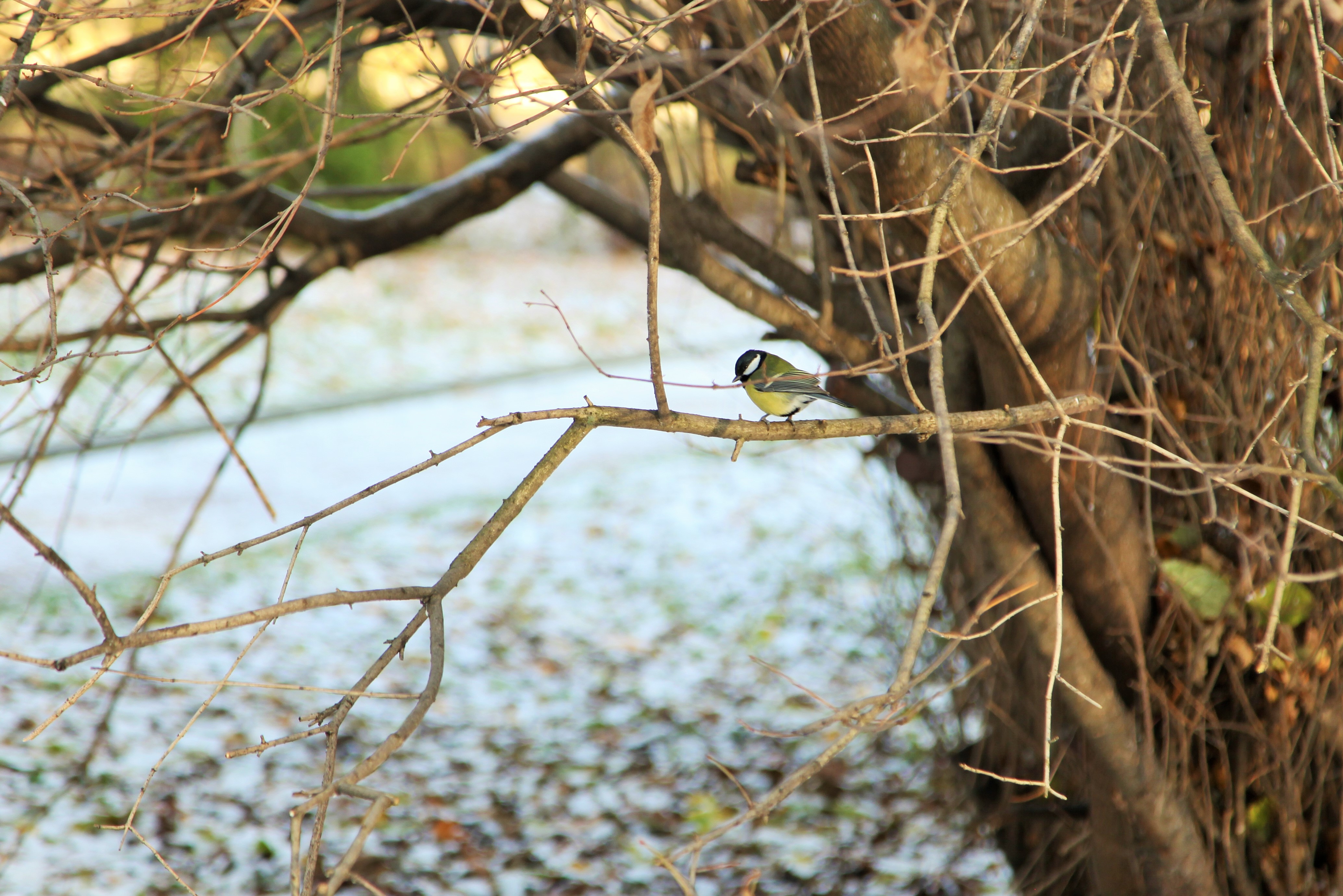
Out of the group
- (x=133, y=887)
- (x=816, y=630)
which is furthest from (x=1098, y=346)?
(x=816, y=630)

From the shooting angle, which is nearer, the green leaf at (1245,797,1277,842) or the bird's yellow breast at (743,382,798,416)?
the green leaf at (1245,797,1277,842)

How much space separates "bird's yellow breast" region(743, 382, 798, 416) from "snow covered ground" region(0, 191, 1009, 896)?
12.0 inches

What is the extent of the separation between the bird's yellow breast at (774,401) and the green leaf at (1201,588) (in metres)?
1.11

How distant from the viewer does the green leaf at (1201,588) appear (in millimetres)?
2629

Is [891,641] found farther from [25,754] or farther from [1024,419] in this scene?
[25,754]

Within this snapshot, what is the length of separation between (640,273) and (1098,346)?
55.5ft

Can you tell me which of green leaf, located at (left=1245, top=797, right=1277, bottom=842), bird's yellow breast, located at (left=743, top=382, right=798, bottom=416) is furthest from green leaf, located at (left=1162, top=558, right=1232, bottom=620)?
bird's yellow breast, located at (left=743, top=382, right=798, bottom=416)

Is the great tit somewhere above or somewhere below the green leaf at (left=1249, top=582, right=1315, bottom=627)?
above

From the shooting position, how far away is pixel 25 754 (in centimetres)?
443

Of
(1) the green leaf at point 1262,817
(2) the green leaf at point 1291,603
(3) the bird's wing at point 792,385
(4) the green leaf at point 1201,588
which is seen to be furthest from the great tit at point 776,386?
(1) the green leaf at point 1262,817

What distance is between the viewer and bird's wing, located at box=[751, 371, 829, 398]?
293cm

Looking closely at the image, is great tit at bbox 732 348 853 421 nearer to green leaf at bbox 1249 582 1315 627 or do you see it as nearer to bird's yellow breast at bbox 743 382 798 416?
bird's yellow breast at bbox 743 382 798 416

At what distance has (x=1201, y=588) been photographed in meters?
2.63

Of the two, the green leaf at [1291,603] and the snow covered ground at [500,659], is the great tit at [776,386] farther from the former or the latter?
the green leaf at [1291,603]
